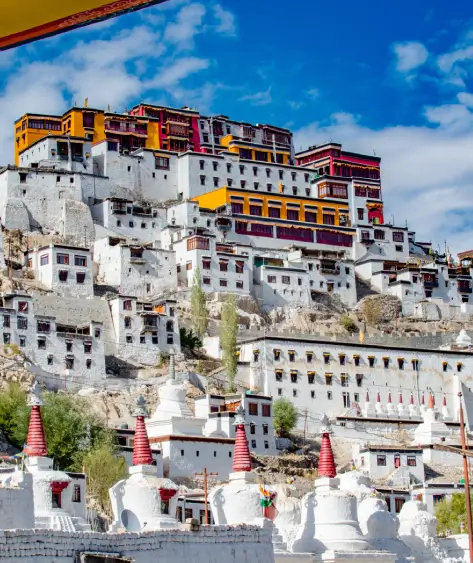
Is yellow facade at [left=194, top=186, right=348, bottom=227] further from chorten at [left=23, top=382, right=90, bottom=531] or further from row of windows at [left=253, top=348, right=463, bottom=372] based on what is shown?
chorten at [left=23, top=382, right=90, bottom=531]

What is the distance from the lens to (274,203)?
270ft

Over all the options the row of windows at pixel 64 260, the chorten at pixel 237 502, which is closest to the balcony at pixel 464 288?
the row of windows at pixel 64 260

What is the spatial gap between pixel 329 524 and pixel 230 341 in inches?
1484

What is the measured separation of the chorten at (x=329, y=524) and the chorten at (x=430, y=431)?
112ft

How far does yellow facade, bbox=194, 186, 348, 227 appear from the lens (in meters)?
80.6

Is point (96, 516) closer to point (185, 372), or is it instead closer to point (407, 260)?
point (185, 372)

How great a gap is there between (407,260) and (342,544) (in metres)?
63.2

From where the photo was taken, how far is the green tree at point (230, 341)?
60.4 metres

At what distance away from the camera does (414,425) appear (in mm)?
62156

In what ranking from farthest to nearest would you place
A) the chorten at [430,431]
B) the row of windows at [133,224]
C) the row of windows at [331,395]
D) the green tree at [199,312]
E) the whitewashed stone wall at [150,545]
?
the row of windows at [133,224] < the green tree at [199,312] < the row of windows at [331,395] < the chorten at [430,431] < the whitewashed stone wall at [150,545]

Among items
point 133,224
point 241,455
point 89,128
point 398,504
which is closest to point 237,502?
point 241,455

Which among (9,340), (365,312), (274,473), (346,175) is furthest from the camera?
(346,175)

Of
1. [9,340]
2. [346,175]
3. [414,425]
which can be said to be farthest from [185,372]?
[346,175]

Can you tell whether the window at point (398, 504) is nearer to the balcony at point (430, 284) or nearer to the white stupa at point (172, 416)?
the white stupa at point (172, 416)
